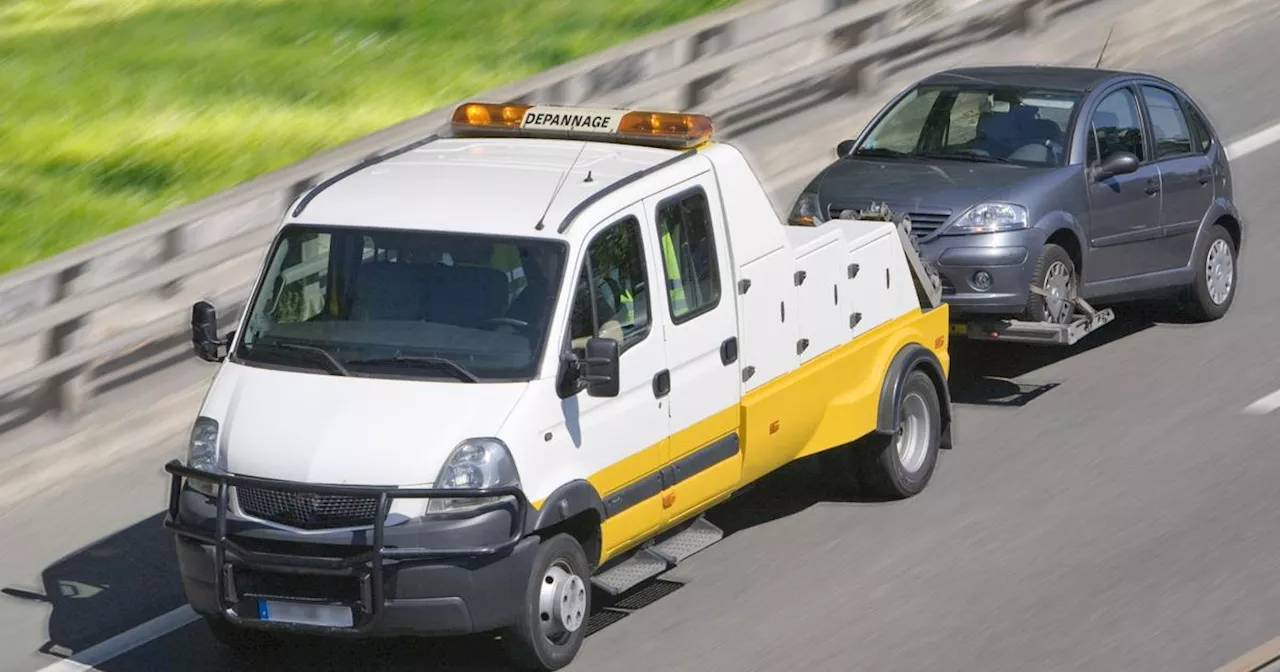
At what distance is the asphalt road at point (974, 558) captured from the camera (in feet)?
31.0

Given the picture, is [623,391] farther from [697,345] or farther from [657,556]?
[657,556]

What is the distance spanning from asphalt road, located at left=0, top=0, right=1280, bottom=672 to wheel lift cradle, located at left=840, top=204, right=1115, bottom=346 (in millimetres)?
418

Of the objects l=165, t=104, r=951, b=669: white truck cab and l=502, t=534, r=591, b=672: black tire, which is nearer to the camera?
l=165, t=104, r=951, b=669: white truck cab

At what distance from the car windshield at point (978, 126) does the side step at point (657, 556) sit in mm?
4252

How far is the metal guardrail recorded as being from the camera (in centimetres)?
1273

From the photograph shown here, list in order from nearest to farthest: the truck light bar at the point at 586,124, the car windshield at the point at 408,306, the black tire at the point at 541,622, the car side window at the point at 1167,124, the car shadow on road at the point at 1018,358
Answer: the black tire at the point at 541,622
the car windshield at the point at 408,306
the truck light bar at the point at 586,124
the car shadow on road at the point at 1018,358
the car side window at the point at 1167,124

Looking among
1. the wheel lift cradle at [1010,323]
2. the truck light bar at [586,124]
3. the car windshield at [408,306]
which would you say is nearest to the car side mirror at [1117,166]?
the wheel lift cradle at [1010,323]

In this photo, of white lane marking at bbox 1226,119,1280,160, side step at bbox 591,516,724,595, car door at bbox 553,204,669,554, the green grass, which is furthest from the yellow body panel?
the green grass

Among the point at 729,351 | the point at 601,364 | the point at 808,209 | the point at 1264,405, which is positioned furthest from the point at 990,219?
the point at 601,364

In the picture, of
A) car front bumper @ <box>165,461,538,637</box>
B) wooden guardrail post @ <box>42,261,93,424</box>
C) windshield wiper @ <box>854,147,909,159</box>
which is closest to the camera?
car front bumper @ <box>165,461,538,637</box>

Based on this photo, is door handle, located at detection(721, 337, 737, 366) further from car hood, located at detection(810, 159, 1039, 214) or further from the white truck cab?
car hood, located at detection(810, 159, 1039, 214)

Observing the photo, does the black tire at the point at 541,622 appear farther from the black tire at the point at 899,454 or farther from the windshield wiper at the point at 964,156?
the windshield wiper at the point at 964,156

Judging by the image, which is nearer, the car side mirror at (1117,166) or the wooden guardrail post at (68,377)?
the wooden guardrail post at (68,377)

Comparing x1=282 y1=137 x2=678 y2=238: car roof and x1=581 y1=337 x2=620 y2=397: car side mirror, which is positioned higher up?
x1=282 y1=137 x2=678 y2=238: car roof
